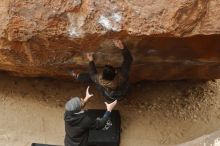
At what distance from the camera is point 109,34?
5086 millimetres

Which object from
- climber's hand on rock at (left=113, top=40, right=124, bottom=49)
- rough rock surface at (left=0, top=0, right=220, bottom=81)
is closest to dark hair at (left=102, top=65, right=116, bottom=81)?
rough rock surface at (left=0, top=0, right=220, bottom=81)

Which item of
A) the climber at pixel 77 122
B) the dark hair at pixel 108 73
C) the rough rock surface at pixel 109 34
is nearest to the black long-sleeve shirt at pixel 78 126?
the climber at pixel 77 122

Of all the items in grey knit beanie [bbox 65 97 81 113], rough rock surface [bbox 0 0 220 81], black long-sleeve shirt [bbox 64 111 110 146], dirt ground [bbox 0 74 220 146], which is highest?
rough rock surface [bbox 0 0 220 81]

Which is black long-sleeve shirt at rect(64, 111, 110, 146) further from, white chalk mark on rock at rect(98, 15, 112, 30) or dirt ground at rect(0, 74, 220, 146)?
white chalk mark on rock at rect(98, 15, 112, 30)

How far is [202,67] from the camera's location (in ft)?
19.8

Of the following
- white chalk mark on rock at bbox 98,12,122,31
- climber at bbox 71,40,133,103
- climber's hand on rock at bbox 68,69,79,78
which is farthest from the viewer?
climber's hand on rock at bbox 68,69,79,78

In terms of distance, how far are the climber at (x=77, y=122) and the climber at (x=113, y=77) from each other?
0.58ft

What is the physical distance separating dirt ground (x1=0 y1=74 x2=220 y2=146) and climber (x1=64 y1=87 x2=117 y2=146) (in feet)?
2.48

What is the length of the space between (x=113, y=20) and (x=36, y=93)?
2200 millimetres

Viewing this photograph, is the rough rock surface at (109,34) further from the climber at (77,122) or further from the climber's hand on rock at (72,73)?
the climber at (77,122)

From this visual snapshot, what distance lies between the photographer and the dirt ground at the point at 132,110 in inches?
248

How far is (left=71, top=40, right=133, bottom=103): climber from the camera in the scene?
5.36m

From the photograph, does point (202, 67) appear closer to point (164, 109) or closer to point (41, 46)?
point (164, 109)

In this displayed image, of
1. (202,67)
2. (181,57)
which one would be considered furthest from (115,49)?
(202,67)
